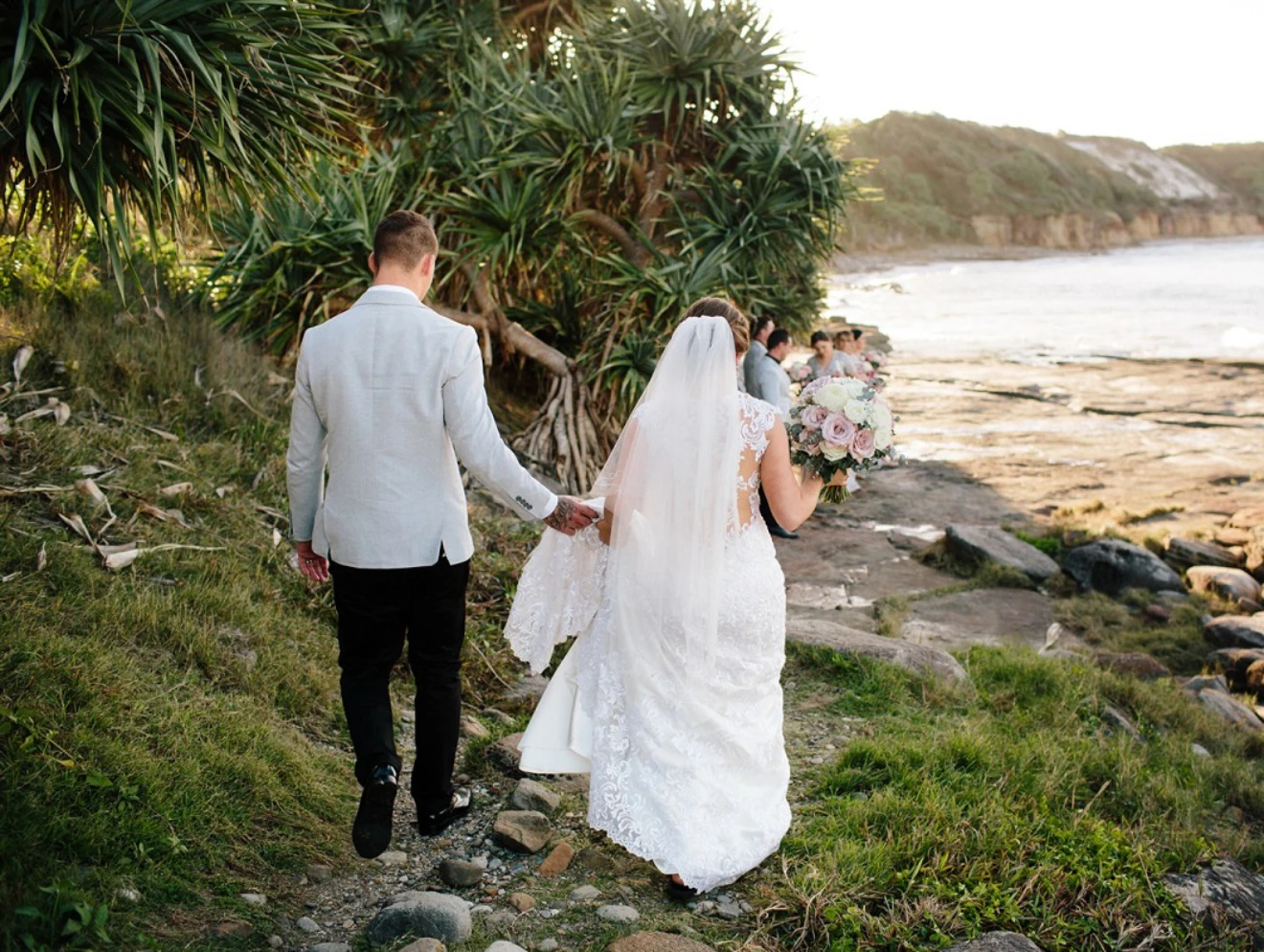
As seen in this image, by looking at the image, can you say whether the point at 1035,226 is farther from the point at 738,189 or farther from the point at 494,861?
the point at 494,861

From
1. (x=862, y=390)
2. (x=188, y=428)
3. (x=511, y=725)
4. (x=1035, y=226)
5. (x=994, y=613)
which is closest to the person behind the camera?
(x=862, y=390)

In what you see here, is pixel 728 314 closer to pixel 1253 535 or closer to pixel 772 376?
pixel 772 376

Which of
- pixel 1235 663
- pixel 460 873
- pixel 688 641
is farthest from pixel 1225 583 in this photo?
pixel 460 873

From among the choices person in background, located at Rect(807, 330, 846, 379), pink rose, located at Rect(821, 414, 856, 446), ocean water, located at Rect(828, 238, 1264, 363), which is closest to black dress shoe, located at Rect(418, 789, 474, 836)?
pink rose, located at Rect(821, 414, 856, 446)

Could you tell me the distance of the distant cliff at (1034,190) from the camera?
88125 mm

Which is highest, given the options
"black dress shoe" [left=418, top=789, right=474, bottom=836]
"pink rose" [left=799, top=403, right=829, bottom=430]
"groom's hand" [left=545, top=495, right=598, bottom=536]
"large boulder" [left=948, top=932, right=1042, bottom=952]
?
"pink rose" [left=799, top=403, right=829, bottom=430]

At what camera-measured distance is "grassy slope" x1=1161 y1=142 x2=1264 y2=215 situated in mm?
115875

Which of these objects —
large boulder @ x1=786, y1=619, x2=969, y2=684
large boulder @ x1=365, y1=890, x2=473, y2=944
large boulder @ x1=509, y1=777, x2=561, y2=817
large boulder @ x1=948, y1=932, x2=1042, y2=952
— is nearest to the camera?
large boulder @ x1=365, y1=890, x2=473, y2=944

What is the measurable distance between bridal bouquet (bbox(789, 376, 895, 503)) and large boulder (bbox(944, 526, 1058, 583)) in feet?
19.5

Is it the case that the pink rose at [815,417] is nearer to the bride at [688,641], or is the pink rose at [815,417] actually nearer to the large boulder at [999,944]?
the bride at [688,641]

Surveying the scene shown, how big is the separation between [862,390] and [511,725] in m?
2.39

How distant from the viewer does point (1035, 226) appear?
312ft

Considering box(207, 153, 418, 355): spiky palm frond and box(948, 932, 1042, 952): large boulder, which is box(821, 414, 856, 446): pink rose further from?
box(207, 153, 418, 355): spiky palm frond

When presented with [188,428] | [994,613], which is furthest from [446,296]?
[994,613]
